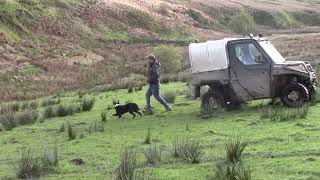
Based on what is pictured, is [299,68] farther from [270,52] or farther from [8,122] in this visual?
[8,122]

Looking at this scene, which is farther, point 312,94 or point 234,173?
point 312,94

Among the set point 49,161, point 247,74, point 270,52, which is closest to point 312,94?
point 270,52

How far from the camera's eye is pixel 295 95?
1803cm

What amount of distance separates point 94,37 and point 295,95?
56.4 metres

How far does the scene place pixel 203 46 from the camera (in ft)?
63.0

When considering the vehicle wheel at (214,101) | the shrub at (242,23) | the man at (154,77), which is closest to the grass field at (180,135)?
the vehicle wheel at (214,101)

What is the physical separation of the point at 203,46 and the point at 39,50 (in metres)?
44.7

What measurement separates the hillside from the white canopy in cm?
1539

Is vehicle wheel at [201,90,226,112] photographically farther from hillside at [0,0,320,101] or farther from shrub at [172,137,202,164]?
hillside at [0,0,320,101]

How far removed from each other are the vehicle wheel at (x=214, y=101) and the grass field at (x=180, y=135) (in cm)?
38

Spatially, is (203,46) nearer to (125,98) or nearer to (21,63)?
(125,98)

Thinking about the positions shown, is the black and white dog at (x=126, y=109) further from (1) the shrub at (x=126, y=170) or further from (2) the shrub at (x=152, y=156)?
(1) the shrub at (x=126, y=170)

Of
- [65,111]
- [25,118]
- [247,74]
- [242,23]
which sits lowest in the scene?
[25,118]

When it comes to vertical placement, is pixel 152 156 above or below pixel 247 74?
below
